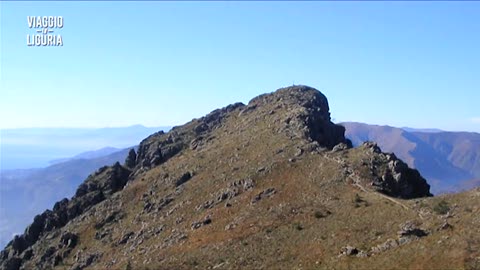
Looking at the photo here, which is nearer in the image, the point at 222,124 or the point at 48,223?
the point at 48,223

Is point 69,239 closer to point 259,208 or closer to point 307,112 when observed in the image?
point 259,208

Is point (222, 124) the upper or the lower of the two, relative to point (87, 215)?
upper

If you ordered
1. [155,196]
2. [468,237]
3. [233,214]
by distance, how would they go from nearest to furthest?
[468,237] < [233,214] < [155,196]

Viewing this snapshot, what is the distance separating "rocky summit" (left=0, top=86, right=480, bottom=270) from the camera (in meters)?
50.8

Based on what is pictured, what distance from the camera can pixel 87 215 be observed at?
101m

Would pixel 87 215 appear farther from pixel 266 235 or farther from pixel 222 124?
pixel 266 235

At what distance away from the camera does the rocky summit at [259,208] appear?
50750 millimetres

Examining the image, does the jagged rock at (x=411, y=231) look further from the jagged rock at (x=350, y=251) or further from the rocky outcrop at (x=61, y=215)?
the rocky outcrop at (x=61, y=215)

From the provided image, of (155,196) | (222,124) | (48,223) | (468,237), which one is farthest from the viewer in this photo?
(222,124)

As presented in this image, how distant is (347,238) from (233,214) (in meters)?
24.2

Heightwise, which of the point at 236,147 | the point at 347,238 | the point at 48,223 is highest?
the point at 236,147

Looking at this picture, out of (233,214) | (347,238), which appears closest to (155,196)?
(233,214)

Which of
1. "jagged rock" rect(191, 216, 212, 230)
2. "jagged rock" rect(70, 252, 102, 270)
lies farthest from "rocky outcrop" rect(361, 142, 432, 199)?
"jagged rock" rect(70, 252, 102, 270)

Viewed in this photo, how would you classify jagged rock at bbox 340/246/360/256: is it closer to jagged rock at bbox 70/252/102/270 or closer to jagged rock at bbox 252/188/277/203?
jagged rock at bbox 252/188/277/203
